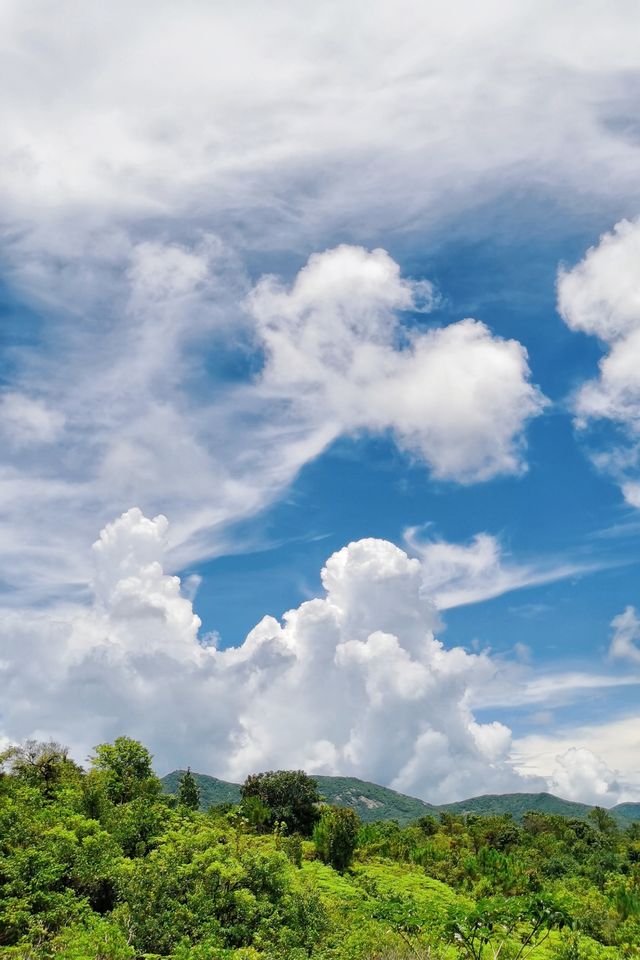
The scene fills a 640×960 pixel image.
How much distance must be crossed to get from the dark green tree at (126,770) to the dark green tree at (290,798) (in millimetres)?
17997

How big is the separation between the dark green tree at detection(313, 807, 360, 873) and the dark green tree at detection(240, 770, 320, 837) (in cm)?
1529

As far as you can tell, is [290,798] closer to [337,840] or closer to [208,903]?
[337,840]

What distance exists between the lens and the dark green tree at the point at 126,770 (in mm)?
42656

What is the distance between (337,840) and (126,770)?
13783 mm

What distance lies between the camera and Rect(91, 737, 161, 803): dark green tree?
4266 centimetres

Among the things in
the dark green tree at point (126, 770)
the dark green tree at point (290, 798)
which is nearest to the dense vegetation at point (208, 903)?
the dark green tree at point (126, 770)

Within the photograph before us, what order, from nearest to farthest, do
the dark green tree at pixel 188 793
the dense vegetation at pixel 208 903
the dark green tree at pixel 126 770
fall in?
the dense vegetation at pixel 208 903
the dark green tree at pixel 126 770
the dark green tree at pixel 188 793

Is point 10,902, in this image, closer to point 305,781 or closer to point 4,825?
point 4,825

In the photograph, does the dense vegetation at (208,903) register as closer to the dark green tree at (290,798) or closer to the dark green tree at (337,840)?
the dark green tree at (337,840)

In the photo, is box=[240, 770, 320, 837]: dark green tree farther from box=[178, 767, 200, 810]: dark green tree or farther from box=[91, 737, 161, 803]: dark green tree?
box=[91, 737, 161, 803]: dark green tree

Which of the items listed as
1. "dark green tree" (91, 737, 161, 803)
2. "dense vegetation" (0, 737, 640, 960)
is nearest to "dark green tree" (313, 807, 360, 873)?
"dense vegetation" (0, 737, 640, 960)

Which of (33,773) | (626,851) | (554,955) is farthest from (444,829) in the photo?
(554,955)

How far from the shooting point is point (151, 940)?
20.2 meters

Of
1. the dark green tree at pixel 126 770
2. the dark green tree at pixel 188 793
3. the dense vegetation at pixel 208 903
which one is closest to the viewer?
the dense vegetation at pixel 208 903
